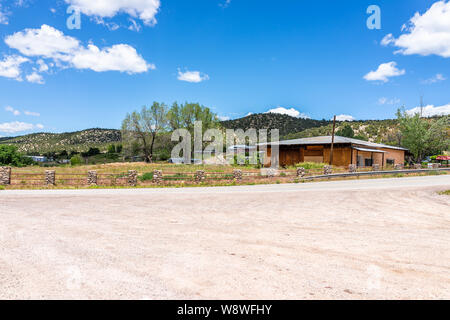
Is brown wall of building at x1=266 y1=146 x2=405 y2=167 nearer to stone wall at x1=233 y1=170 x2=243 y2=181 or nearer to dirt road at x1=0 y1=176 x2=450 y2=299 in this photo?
stone wall at x1=233 y1=170 x2=243 y2=181

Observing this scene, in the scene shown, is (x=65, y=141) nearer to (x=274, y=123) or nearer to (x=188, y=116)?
(x=188, y=116)

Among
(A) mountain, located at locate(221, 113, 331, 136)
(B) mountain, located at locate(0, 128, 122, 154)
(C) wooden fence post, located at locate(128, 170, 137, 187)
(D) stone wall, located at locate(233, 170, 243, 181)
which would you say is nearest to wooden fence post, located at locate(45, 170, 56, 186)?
(C) wooden fence post, located at locate(128, 170, 137, 187)

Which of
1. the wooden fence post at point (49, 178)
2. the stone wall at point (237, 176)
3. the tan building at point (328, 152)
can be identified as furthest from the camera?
the tan building at point (328, 152)

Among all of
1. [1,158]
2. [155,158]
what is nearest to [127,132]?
[155,158]

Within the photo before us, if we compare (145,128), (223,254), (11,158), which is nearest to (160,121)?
(145,128)

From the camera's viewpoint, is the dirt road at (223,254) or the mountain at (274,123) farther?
the mountain at (274,123)

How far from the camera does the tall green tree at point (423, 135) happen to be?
46094 mm

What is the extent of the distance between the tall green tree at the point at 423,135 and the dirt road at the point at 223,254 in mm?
43536

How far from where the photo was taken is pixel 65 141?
103312 millimetres

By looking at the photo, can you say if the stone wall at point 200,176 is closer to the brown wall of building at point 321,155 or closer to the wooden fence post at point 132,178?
the wooden fence post at point 132,178

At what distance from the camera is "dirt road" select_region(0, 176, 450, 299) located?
147 inches

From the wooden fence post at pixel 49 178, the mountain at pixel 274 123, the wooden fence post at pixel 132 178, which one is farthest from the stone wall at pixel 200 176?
the mountain at pixel 274 123

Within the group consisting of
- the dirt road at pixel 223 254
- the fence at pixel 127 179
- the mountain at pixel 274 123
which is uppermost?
the mountain at pixel 274 123
